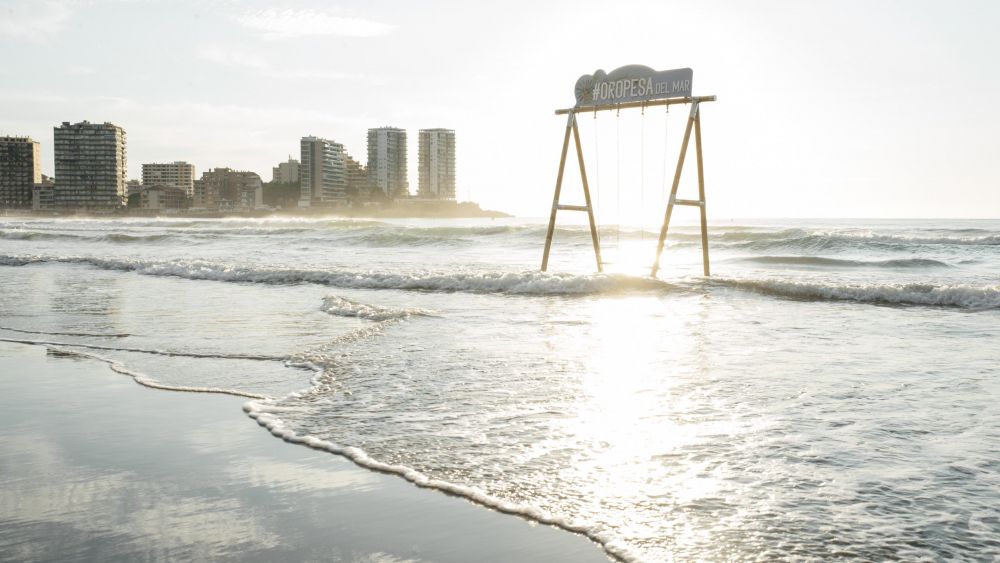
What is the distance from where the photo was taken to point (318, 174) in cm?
17362

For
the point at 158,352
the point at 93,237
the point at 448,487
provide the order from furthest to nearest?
the point at 93,237, the point at 158,352, the point at 448,487

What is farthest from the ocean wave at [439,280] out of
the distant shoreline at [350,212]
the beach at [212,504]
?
the distant shoreline at [350,212]

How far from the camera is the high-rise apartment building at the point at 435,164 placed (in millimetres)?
195625

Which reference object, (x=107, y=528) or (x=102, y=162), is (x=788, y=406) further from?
(x=102, y=162)

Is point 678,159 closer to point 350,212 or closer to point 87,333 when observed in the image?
point 87,333

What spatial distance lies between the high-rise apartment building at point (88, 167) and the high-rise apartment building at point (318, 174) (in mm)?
42322

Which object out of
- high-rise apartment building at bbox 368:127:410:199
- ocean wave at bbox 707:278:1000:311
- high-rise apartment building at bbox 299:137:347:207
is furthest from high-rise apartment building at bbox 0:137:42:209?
ocean wave at bbox 707:278:1000:311

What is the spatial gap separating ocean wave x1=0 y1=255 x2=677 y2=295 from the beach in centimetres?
1004

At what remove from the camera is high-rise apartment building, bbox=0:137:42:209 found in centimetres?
16362

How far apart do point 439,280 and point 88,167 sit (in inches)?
7011

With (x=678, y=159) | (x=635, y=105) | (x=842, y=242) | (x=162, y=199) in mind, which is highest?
(x=162, y=199)

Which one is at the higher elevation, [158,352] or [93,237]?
[93,237]

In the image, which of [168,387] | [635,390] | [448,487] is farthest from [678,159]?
[448,487]

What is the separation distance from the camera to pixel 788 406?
507 centimetres
